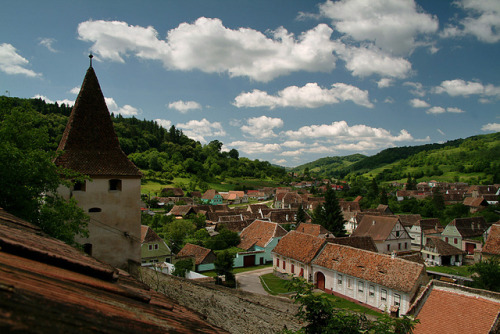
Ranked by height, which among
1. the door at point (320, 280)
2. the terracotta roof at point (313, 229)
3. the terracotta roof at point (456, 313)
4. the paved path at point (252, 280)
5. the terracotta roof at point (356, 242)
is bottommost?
the paved path at point (252, 280)

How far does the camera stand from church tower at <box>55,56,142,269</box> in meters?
14.5

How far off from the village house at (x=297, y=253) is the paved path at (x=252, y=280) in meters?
2.56

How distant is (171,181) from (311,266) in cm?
10270

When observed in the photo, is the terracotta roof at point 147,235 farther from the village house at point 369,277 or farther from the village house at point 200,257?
the village house at point 369,277

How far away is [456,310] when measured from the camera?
1891 cm

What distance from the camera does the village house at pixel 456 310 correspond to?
697 inches

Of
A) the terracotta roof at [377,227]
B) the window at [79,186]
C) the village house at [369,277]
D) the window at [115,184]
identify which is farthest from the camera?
the terracotta roof at [377,227]

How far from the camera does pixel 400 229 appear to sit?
186ft

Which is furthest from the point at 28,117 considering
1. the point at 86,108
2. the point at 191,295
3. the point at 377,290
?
the point at 377,290

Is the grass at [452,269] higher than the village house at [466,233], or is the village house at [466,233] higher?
the village house at [466,233]

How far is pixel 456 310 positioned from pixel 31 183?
912 inches

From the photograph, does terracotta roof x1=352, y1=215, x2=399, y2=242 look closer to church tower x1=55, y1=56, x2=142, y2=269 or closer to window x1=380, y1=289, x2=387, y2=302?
window x1=380, y1=289, x2=387, y2=302

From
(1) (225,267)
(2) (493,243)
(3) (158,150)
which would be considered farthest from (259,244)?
(3) (158,150)

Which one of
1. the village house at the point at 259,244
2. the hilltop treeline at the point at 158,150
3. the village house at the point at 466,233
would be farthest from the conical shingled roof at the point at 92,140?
the hilltop treeline at the point at 158,150
